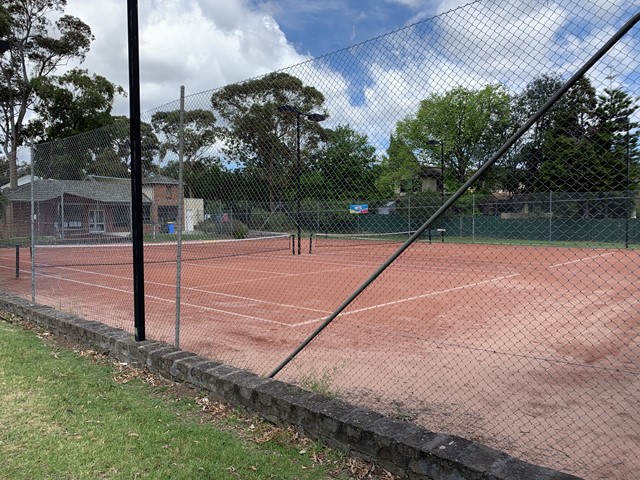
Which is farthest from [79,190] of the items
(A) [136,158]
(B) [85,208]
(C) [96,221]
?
(A) [136,158]

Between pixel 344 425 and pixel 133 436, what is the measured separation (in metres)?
1.54

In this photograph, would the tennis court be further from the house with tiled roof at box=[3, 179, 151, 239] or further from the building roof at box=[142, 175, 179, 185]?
the building roof at box=[142, 175, 179, 185]

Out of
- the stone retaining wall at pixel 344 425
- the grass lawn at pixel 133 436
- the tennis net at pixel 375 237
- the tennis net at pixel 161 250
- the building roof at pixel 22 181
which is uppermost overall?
the building roof at pixel 22 181

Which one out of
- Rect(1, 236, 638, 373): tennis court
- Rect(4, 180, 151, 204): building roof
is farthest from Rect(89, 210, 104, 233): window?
Rect(1, 236, 638, 373): tennis court

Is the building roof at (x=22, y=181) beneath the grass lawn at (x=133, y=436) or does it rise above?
above

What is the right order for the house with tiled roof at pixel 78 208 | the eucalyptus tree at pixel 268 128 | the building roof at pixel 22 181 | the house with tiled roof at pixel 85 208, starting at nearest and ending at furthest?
1. the eucalyptus tree at pixel 268 128
2. the house with tiled roof at pixel 85 208
3. the house with tiled roof at pixel 78 208
4. the building roof at pixel 22 181

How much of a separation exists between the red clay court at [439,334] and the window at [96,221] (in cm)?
52

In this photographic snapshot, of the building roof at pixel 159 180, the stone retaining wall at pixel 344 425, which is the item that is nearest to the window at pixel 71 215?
the building roof at pixel 159 180

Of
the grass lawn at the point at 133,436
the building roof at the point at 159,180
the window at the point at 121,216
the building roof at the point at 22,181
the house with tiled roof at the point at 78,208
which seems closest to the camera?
the grass lawn at the point at 133,436

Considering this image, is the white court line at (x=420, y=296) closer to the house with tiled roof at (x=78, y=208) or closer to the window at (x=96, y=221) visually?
the house with tiled roof at (x=78, y=208)

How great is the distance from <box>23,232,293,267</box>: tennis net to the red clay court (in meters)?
0.17

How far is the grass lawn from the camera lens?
10.3 feet

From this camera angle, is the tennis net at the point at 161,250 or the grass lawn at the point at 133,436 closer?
the grass lawn at the point at 133,436

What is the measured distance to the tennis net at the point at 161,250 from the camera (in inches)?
329
